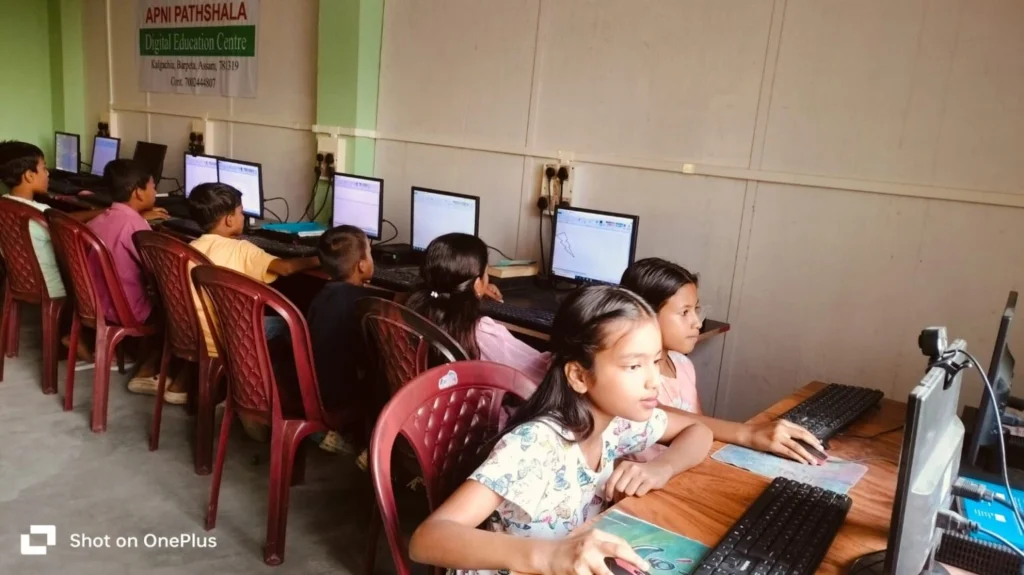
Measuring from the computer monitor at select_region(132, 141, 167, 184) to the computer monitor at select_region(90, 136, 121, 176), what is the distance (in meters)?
0.27

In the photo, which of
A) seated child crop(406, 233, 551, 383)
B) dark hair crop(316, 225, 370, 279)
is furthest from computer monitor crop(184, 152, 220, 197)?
seated child crop(406, 233, 551, 383)

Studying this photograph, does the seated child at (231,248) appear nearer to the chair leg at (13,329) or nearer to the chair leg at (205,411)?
the chair leg at (205,411)

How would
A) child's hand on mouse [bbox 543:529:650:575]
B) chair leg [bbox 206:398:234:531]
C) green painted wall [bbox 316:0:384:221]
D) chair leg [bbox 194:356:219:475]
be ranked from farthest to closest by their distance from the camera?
green painted wall [bbox 316:0:384:221] < chair leg [bbox 194:356:219:475] < chair leg [bbox 206:398:234:531] < child's hand on mouse [bbox 543:529:650:575]

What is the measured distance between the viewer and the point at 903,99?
234 cm

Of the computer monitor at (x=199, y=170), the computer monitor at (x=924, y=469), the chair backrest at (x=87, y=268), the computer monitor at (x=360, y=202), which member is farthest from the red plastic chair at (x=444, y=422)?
the computer monitor at (x=199, y=170)

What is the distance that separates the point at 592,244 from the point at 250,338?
1335 mm

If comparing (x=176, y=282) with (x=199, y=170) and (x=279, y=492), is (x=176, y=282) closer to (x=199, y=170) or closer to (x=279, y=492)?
(x=279, y=492)

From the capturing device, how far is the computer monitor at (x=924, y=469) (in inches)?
32.6

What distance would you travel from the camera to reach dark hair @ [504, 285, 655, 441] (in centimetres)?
125

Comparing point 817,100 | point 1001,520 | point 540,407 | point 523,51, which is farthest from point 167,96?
point 1001,520

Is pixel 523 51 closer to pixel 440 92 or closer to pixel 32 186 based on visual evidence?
pixel 440 92

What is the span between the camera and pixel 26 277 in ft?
10.4

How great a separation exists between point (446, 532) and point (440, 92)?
9.39 feet

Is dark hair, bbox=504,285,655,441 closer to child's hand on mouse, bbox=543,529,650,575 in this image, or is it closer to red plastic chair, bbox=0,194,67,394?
child's hand on mouse, bbox=543,529,650,575
